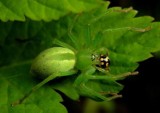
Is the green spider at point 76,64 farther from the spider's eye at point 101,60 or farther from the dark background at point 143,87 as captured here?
the dark background at point 143,87

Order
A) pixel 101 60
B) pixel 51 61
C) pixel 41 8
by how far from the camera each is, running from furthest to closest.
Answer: pixel 101 60 < pixel 51 61 < pixel 41 8

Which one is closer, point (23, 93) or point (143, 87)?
point (23, 93)

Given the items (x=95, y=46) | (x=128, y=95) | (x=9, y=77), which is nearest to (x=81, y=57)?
(x=95, y=46)

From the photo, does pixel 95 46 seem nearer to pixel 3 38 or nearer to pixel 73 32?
pixel 73 32

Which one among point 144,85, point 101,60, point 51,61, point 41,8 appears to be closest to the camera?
point 41,8

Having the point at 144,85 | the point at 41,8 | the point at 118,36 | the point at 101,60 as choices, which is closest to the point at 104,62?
the point at 101,60

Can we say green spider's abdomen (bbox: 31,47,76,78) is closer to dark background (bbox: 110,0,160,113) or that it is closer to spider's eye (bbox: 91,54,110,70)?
spider's eye (bbox: 91,54,110,70)

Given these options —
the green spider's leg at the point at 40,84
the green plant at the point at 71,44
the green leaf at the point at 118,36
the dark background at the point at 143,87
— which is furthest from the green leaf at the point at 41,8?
the dark background at the point at 143,87

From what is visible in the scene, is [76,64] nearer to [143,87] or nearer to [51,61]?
[51,61]
